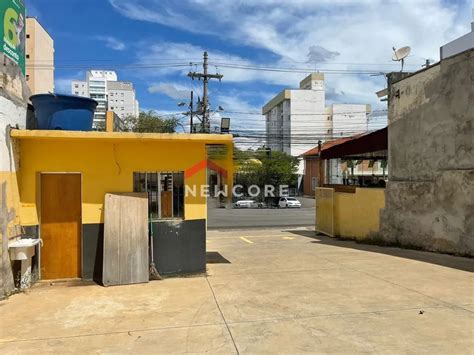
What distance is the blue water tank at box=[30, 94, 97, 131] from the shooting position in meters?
7.42

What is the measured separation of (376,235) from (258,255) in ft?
14.8

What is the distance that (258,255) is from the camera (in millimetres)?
10805

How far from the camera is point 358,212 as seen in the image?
Result: 13.9 meters

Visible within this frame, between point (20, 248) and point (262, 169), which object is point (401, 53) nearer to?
point (20, 248)

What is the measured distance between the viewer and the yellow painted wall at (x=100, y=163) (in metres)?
7.54

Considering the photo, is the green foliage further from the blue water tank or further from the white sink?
the white sink

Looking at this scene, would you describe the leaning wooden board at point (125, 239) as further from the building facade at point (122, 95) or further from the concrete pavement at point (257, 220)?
the building facade at point (122, 95)

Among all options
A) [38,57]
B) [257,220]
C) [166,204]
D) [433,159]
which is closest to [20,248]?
[166,204]

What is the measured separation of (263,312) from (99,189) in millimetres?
3967

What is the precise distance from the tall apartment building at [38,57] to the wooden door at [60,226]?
4716cm

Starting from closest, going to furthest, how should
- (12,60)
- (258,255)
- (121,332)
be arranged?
(121,332), (12,60), (258,255)

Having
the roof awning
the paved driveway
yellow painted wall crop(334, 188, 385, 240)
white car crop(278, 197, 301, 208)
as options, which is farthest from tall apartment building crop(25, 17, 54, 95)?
the paved driveway

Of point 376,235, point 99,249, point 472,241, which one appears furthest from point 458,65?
point 99,249

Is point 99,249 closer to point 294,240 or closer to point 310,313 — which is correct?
point 310,313
